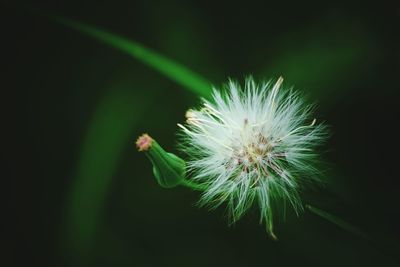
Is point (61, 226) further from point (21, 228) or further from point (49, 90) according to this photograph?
point (49, 90)

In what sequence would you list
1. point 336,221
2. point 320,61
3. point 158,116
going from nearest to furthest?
point 336,221 → point 320,61 → point 158,116

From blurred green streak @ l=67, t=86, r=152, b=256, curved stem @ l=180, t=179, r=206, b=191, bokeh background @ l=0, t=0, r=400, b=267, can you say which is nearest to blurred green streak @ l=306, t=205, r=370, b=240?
curved stem @ l=180, t=179, r=206, b=191

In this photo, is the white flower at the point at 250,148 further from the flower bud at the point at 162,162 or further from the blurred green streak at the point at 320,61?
the blurred green streak at the point at 320,61

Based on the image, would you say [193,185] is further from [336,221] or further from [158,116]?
[158,116]

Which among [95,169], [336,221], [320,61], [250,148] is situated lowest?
[336,221]

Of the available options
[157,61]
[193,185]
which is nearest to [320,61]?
[157,61]

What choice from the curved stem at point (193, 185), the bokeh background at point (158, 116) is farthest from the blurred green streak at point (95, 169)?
the curved stem at point (193, 185)
